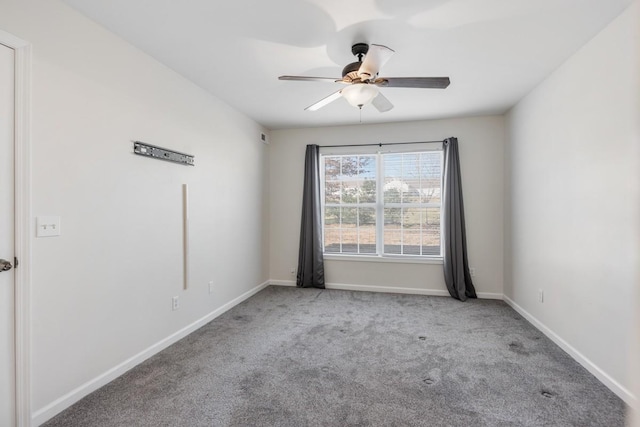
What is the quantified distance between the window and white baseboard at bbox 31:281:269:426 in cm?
222

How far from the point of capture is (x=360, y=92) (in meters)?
2.28

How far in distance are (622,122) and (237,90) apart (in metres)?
3.18

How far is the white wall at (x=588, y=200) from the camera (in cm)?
196

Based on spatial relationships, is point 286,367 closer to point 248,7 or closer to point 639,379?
point 639,379

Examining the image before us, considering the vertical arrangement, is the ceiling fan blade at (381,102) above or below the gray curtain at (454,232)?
above

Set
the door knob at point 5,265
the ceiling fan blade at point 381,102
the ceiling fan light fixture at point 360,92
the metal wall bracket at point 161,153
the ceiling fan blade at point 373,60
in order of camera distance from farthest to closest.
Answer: the ceiling fan blade at point 381,102 < the metal wall bracket at point 161,153 < the ceiling fan light fixture at point 360,92 < the ceiling fan blade at point 373,60 < the door knob at point 5,265

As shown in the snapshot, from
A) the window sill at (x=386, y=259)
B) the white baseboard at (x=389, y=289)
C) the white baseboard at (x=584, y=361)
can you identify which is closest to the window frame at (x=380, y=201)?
the window sill at (x=386, y=259)

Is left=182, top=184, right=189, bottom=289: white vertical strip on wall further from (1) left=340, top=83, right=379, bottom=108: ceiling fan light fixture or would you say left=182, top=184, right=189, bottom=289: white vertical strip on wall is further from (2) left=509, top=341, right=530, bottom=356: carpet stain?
(2) left=509, top=341, right=530, bottom=356: carpet stain

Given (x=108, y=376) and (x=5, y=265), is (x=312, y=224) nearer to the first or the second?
(x=108, y=376)

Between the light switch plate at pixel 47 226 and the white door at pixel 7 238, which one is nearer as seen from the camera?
the white door at pixel 7 238

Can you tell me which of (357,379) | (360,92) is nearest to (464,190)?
(360,92)

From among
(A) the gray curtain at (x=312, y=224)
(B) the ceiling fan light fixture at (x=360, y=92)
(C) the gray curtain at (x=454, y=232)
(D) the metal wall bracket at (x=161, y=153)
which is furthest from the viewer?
(A) the gray curtain at (x=312, y=224)

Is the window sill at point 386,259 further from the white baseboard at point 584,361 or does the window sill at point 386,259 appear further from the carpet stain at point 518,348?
the carpet stain at point 518,348

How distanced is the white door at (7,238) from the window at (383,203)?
359 centimetres
